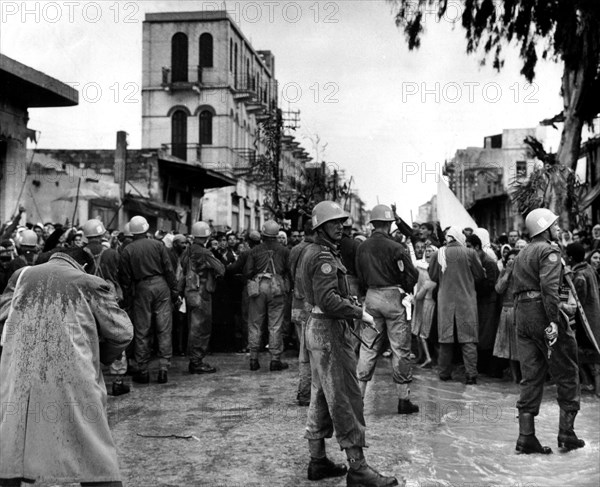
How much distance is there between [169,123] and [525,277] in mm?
35982

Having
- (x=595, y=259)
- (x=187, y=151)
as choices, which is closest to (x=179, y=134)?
(x=187, y=151)

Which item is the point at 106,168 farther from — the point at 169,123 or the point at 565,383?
the point at 565,383

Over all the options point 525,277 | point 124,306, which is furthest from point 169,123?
point 525,277

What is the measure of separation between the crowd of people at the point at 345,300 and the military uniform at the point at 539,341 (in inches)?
0.8

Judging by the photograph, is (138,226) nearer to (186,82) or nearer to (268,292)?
(268,292)

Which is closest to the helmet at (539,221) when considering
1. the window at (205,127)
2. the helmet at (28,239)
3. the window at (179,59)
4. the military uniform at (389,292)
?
the military uniform at (389,292)

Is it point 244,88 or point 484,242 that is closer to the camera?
point 484,242

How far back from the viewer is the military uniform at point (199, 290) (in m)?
9.88

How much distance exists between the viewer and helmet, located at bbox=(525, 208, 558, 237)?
20.1 ft

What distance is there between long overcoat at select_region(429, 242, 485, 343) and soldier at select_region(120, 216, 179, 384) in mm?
3754

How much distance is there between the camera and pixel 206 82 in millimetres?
40000

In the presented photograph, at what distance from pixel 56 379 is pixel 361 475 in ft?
7.97

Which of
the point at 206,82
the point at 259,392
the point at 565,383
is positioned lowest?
the point at 259,392

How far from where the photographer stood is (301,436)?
6461 millimetres
